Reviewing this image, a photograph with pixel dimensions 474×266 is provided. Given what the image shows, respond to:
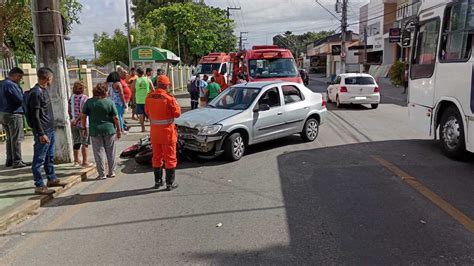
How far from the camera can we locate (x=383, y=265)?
3.80 metres

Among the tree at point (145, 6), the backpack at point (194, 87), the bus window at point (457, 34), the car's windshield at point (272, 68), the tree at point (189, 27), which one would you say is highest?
the tree at point (145, 6)

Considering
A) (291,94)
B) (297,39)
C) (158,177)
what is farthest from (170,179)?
(297,39)

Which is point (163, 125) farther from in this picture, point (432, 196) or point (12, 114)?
point (432, 196)

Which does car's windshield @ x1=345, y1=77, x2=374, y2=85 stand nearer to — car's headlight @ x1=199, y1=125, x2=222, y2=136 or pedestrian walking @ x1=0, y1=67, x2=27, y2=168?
car's headlight @ x1=199, y1=125, x2=222, y2=136

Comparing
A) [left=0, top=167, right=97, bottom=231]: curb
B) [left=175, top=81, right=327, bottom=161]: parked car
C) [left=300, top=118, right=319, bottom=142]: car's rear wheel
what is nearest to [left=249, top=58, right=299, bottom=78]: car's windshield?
[left=175, top=81, right=327, bottom=161]: parked car

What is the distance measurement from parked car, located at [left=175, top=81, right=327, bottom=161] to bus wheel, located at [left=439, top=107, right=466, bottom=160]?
297 centimetres

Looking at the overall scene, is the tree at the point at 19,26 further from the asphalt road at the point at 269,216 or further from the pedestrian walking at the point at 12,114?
the asphalt road at the point at 269,216

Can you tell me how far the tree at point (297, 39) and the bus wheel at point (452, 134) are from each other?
118236 mm

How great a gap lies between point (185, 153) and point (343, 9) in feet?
106

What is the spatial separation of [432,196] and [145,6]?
172ft

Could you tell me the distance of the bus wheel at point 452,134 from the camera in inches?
296

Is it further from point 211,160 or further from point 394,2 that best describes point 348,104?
point 394,2

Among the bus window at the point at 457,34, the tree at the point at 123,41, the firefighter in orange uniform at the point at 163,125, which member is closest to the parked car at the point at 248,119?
the firefighter in orange uniform at the point at 163,125

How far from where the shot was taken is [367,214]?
5090 mm
